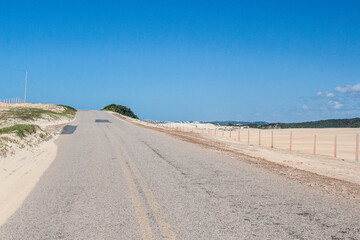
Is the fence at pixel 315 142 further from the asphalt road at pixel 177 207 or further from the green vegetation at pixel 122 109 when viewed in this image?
the green vegetation at pixel 122 109

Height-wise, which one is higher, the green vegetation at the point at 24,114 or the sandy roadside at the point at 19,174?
the green vegetation at the point at 24,114

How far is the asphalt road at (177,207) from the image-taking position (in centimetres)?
499

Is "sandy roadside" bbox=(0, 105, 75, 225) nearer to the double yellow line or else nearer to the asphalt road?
the asphalt road

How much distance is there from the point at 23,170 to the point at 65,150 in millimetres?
4804

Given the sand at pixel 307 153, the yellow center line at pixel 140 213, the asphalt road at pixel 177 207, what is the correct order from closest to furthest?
1. the yellow center line at pixel 140 213
2. the asphalt road at pixel 177 207
3. the sand at pixel 307 153

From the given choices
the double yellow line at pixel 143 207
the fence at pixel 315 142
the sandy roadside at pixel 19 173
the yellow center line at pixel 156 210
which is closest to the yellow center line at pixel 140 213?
the double yellow line at pixel 143 207

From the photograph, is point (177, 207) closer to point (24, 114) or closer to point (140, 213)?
point (140, 213)

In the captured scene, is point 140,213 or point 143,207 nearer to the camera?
point 140,213

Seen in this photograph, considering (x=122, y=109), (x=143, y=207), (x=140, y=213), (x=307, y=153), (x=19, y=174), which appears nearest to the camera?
(x=140, y=213)

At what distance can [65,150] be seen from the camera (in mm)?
15461

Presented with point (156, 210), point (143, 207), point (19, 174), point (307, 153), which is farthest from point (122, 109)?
Answer: point (156, 210)

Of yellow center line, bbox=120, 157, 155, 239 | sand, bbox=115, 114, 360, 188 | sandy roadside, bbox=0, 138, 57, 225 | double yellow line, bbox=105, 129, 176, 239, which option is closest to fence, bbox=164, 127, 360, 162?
sand, bbox=115, 114, 360, 188

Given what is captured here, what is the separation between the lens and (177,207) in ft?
20.4

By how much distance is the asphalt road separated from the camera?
197 inches
